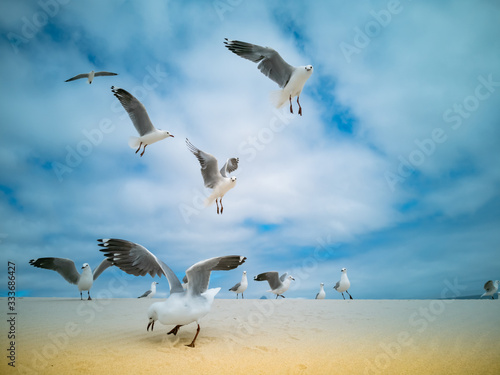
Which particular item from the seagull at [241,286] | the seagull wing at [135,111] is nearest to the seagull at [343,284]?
the seagull at [241,286]

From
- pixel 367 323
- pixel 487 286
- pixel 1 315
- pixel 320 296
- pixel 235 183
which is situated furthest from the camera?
pixel 320 296

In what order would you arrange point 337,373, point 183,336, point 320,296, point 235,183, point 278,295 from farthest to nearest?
point 320,296, point 278,295, point 235,183, point 183,336, point 337,373

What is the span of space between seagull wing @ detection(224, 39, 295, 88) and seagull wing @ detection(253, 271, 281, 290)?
5.87 m

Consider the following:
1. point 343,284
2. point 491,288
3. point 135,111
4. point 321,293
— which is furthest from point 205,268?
point 491,288

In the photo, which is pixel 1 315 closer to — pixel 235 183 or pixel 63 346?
pixel 63 346

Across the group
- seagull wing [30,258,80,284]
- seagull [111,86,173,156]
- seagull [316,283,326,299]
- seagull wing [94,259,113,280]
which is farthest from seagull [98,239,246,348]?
seagull [316,283,326,299]

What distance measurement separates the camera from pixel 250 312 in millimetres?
6820

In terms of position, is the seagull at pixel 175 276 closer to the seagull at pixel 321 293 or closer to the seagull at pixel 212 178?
the seagull at pixel 212 178

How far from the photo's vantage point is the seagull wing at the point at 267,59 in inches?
321

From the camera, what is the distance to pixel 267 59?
8.38 meters

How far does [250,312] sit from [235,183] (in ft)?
12.3

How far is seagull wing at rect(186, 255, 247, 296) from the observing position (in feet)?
14.7

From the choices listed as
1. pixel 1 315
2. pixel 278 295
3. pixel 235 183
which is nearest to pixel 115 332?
pixel 1 315

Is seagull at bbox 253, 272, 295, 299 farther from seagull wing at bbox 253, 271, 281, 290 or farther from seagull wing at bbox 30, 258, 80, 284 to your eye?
seagull wing at bbox 30, 258, 80, 284
